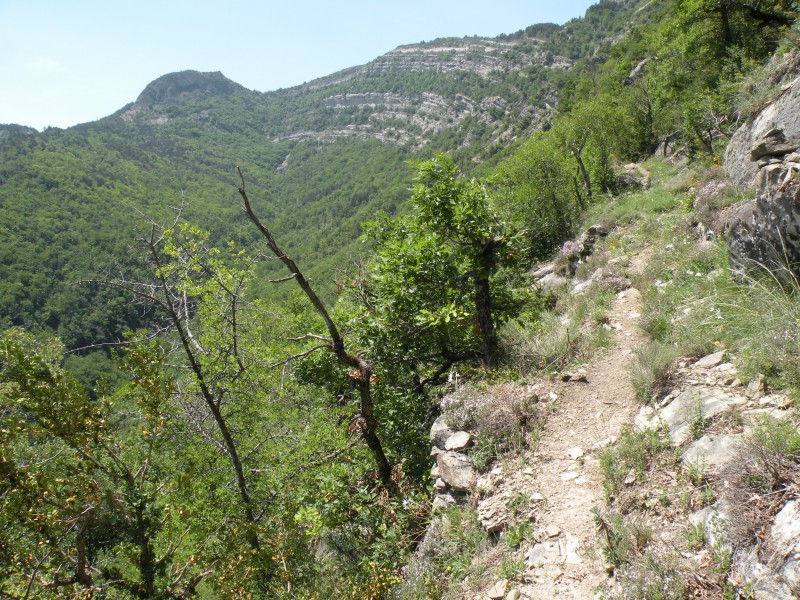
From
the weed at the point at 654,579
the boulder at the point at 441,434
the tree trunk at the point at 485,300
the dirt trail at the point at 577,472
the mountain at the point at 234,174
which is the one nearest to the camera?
the weed at the point at 654,579

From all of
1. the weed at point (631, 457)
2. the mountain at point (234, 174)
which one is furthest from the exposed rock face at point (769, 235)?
the mountain at point (234, 174)

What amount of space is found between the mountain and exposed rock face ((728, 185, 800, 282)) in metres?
54.8

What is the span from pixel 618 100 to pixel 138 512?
36.1 metres

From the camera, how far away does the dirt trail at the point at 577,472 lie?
10.7 feet

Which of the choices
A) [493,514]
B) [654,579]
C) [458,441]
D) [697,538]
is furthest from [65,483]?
[697,538]

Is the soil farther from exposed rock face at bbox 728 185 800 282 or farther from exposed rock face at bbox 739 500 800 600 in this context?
exposed rock face at bbox 728 185 800 282

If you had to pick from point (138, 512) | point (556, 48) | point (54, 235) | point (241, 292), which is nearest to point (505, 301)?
point (241, 292)

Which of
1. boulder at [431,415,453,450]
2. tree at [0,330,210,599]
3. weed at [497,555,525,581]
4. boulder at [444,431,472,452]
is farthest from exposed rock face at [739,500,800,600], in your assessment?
tree at [0,330,210,599]

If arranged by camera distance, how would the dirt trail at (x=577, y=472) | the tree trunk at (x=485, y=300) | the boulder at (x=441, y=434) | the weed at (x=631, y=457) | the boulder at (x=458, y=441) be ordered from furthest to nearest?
the tree trunk at (x=485, y=300), the boulder at (x=441, y=434), the boulder at (x=458, y=441), the weed at (x=631, y=457), the dirt trail at (x=577, y=472)

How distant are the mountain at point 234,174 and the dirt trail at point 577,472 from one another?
54.0 metres

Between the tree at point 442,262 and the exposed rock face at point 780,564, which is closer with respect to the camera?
the exposed rock face at point 780,564

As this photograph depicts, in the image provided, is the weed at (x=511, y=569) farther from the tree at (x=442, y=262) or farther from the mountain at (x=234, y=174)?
the mountain at (x=234, y=174)

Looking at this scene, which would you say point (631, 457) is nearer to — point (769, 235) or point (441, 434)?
point (441, 434)

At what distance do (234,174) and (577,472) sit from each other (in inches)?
6191
